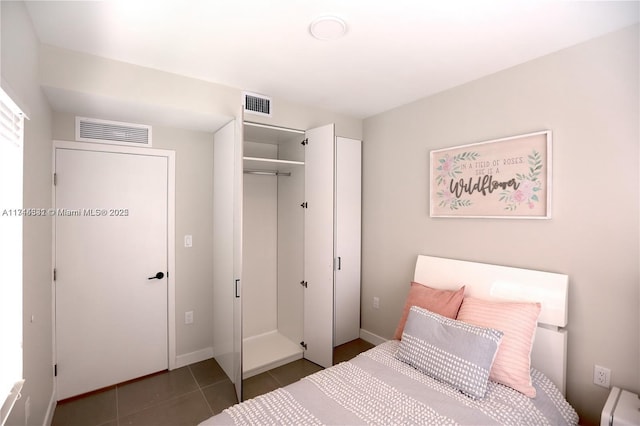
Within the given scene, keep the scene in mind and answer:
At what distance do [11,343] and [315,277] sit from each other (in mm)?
2152

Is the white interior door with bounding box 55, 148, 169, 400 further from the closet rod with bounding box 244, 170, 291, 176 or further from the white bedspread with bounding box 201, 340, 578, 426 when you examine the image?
the white bedspread with bounding box 201, 340, 578, 426

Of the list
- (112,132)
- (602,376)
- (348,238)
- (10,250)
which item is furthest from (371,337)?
(112,132)

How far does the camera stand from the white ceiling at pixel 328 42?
1.64m

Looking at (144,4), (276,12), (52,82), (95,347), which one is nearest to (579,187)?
(276,12)

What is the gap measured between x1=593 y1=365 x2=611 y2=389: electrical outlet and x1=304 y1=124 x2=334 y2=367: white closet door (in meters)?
1.88

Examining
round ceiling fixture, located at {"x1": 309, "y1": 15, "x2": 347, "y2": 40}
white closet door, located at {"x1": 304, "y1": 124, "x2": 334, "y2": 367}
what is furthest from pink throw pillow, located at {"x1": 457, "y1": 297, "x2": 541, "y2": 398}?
round ceiling fixture, located at {"x1": 309, "y1": 15, "x2": 347, "y2": 40}

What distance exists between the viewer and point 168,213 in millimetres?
2922

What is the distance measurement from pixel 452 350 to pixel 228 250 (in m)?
1.92

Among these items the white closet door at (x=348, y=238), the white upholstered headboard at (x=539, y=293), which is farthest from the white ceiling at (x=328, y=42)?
the white upholstered headboard at (x=539, y=293)

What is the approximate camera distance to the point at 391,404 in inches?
62.4

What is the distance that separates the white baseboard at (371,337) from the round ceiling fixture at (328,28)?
2.89 meters

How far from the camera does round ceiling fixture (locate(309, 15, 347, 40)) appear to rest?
174cm

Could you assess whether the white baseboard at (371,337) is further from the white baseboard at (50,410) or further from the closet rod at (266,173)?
the white baseboard at (50,410)

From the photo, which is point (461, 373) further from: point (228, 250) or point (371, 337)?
point (228, 250)
